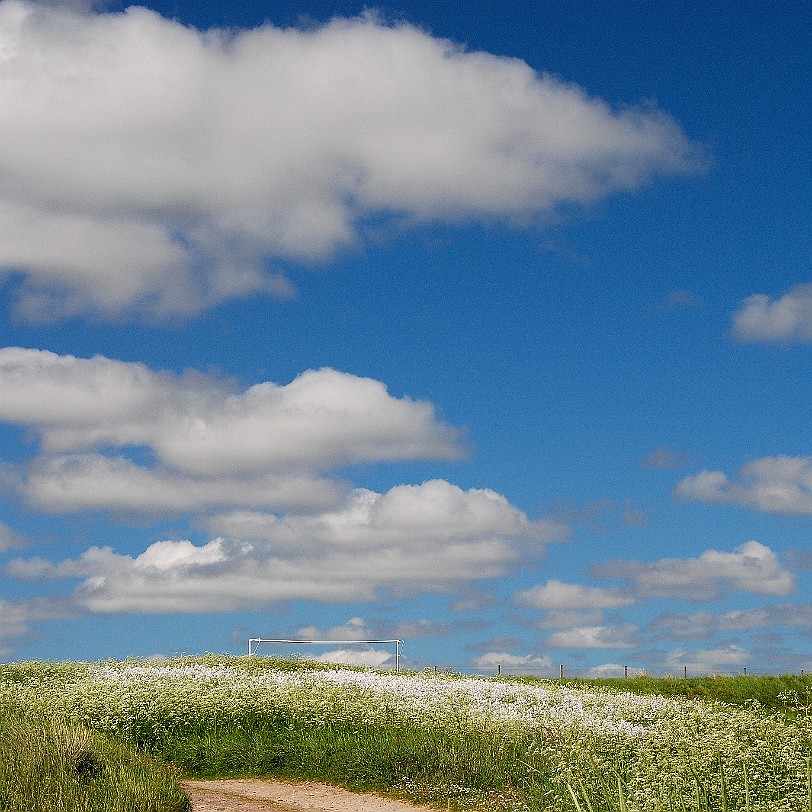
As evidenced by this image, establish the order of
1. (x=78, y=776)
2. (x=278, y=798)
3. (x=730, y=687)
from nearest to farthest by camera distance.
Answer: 1. (x=78, y=776)
2. (x=278, y=798)
3. (x=730, y=687)

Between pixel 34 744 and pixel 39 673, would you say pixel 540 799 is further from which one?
pixel 39 673

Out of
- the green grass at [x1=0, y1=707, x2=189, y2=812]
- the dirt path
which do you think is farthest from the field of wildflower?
the green grass at [x1=0, y1=707, x2=189, y2=812]

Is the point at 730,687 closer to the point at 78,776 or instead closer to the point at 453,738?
the point at 453,738

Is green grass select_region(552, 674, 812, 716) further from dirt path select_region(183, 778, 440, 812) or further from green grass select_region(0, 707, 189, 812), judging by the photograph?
green grass select_region(0, 707, 189, 812)

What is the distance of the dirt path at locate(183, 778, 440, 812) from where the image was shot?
43.8 feet

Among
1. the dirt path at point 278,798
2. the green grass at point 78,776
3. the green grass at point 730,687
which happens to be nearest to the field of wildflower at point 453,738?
the dirt path at point 278,798

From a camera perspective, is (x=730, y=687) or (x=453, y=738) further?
(x=730, y=687)

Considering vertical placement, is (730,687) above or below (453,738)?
below

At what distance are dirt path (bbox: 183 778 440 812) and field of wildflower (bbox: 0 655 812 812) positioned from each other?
36cm

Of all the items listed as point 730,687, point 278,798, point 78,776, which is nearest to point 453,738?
point 278,798

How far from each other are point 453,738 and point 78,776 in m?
5.70

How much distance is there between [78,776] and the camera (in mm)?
13062

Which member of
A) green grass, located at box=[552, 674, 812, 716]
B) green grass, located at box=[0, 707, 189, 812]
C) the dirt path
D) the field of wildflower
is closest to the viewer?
green grass, located at box=[0, 707, 189, 812]

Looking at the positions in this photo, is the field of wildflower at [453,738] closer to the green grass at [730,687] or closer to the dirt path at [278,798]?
the dirt path at [278,798]
